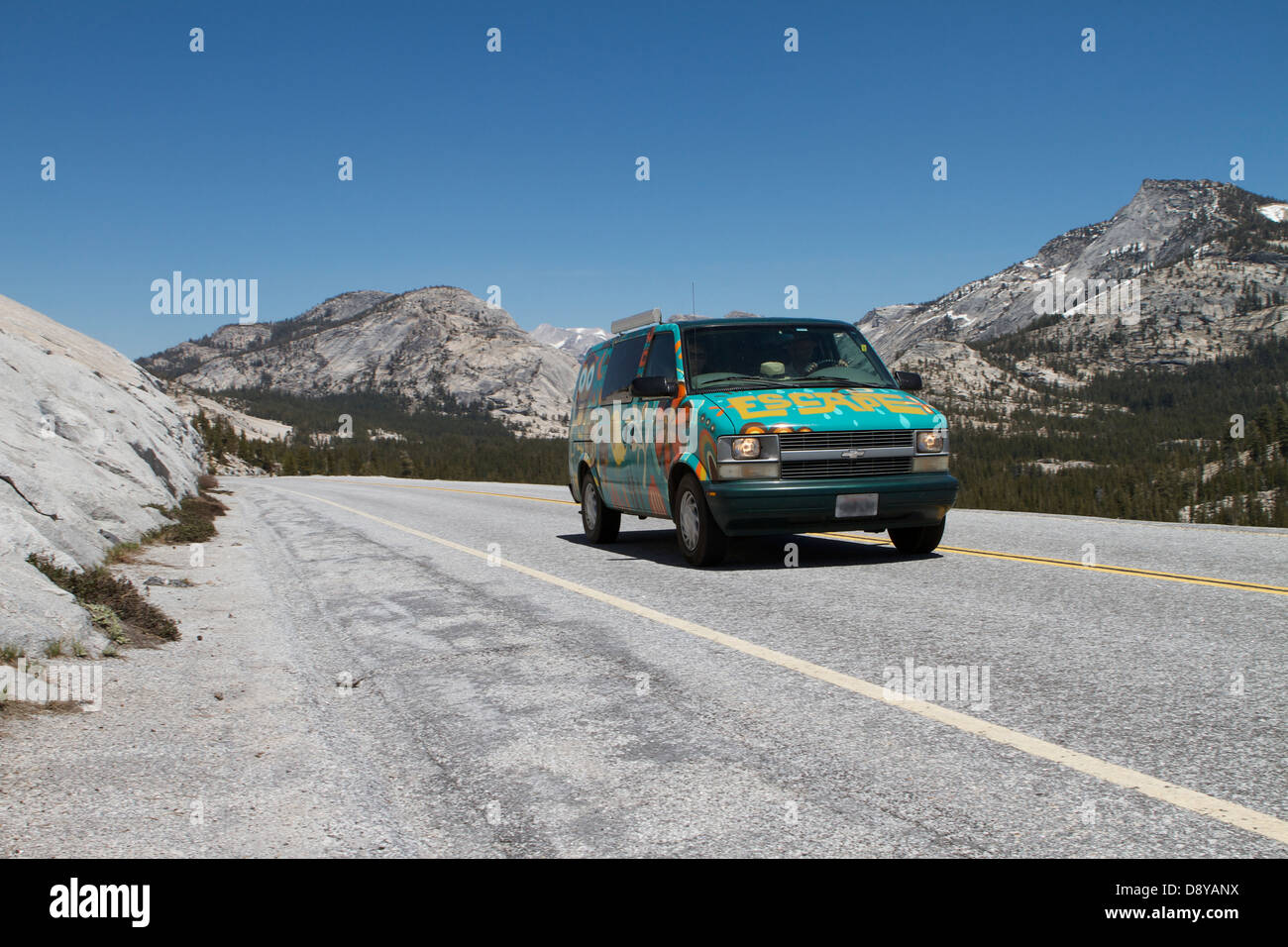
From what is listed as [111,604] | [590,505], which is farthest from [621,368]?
[111,604]

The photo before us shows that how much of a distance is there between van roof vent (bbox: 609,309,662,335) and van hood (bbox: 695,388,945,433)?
167 centimetres

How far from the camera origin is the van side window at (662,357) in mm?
9703

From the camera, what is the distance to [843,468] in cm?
836

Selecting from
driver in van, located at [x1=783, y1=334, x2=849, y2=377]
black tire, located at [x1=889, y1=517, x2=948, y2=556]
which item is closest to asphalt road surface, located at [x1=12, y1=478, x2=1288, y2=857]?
black tire, located at [x1=889, y1=517, x2=948, y2=556]

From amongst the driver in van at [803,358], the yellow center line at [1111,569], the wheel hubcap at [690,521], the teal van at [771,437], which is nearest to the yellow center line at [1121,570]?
the yellow center line at [1111,569]

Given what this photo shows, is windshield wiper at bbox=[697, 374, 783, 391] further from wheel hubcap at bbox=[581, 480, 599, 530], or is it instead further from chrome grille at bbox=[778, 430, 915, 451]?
wheel hubcap at bbox=[581, 480, 599, 530]

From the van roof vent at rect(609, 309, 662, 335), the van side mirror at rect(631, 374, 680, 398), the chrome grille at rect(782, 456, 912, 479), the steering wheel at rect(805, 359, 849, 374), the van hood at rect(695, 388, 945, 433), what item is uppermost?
the van roof vent at rect(609, 309, 662, 335)

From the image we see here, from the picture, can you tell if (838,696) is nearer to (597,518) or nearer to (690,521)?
(690,521)

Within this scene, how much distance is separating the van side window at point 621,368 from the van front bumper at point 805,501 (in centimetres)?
260

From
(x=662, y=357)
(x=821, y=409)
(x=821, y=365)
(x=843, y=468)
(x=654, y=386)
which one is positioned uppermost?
(x=662, y=357)

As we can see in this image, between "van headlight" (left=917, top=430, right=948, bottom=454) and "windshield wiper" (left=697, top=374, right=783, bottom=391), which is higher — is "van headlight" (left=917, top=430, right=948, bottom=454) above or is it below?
below

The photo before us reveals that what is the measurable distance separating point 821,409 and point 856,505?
2.94 ft

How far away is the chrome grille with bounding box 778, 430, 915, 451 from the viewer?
8.28m
